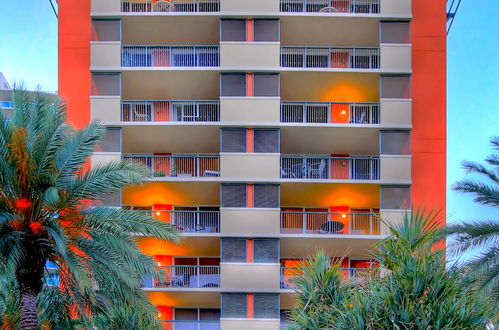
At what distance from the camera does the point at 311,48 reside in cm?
2047

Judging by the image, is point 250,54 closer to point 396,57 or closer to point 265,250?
point 396,57

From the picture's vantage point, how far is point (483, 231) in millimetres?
14922

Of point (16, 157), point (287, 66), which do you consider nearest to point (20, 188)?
point (16, 157)

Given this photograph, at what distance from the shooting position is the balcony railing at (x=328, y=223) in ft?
63.5

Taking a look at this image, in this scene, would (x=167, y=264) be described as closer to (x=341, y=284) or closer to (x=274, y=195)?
(x=274, y=195)

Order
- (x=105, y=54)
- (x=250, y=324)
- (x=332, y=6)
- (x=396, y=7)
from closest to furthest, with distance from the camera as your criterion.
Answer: (x=250, y=324) < (x=105, y=54) < (x=396, y=7) < (x=332, y=6)

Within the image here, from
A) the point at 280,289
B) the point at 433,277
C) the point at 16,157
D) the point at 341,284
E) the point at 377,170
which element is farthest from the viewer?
the point at 377,170

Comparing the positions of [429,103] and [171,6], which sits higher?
[171,6]

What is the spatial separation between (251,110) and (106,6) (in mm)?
7300

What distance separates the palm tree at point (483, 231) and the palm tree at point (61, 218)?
917 cm

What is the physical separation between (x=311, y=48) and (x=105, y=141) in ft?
31.6

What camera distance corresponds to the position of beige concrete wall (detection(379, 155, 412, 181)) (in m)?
18.7

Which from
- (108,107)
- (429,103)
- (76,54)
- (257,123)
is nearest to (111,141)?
(108,107)

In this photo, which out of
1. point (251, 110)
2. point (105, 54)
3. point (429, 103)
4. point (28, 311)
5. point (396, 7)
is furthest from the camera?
point (429, 103)
